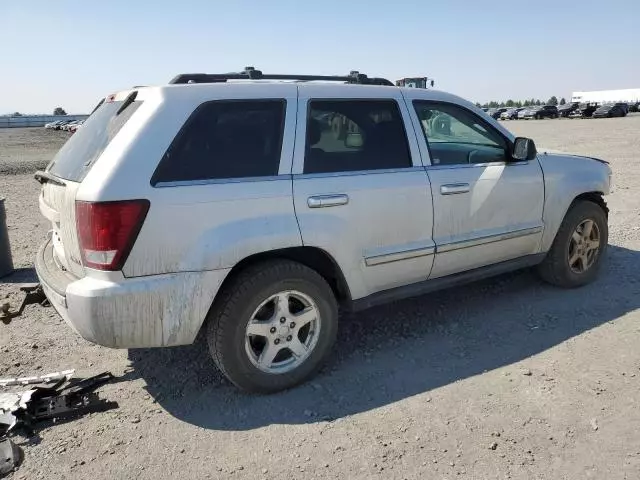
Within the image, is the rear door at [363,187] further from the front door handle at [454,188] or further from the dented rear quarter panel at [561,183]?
the dented rear quarter panel at [561,183]

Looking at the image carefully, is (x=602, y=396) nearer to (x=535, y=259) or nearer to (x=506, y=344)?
(x=506, y=344)

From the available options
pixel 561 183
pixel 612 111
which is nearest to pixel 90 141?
pixel 561 183

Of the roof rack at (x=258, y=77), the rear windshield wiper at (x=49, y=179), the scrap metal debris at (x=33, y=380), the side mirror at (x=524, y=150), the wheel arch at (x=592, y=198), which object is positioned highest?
the roof rack at (x=258, y=77)

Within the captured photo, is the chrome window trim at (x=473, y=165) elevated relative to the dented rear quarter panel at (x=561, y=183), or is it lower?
elevated

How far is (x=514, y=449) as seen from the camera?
2.79m

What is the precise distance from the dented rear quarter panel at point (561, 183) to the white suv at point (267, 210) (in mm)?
292

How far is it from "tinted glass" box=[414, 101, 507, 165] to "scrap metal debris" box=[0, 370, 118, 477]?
111 inches

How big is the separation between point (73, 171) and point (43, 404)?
1.42 m

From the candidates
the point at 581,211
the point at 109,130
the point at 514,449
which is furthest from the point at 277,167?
the point at 581,211

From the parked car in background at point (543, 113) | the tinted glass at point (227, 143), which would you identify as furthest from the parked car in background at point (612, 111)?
the tinted glass at point (227, 143)

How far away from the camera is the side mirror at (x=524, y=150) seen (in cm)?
431

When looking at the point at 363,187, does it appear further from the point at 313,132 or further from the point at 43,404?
the point at 43,404

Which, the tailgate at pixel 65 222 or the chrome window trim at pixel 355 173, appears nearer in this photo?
the tailgate at pixel 65 222

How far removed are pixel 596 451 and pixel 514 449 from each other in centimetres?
41
